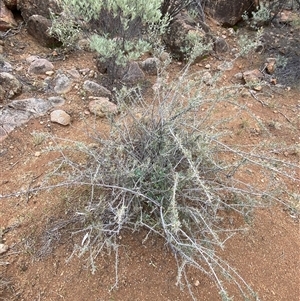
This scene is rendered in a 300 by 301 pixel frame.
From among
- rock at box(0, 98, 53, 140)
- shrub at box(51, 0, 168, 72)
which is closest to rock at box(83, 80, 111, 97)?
shrub at box(51, 0, 168, 72)

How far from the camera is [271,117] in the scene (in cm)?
316

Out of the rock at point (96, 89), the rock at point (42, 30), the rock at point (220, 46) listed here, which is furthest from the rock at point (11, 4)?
the rock at point (220, 46)

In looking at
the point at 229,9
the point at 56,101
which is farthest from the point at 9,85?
the point at 229,9

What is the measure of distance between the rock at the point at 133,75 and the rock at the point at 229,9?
168cm

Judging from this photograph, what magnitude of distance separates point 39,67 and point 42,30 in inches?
22.0

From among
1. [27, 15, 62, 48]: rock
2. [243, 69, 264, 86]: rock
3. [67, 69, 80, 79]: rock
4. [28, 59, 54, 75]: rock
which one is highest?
[27, 15, 62, 48]: rock

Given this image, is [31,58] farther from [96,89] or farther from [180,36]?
[180,36]

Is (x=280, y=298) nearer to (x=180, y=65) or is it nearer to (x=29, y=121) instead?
(x=29, y=121)

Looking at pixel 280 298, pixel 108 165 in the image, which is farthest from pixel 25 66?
pixel 280 298

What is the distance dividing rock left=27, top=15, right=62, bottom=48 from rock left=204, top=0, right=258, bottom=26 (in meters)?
2.14

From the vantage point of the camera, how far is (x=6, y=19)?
11.8ft

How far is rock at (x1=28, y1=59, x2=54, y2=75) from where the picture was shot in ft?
10.5

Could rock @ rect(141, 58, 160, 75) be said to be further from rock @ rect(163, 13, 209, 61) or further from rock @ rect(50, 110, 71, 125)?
rock @ rect(50, 110, 71, 125)

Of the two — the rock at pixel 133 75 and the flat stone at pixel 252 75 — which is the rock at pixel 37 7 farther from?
the flat stone at pixel 252 75
